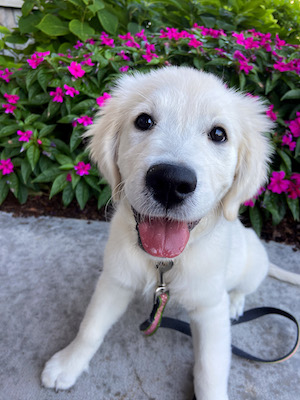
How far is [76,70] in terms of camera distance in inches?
116

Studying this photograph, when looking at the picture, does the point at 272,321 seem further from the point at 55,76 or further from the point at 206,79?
the point at 55,76

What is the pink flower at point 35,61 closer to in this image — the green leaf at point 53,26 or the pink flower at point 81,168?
Answer: the green leaf at point 53,26

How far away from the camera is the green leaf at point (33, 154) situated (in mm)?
3070

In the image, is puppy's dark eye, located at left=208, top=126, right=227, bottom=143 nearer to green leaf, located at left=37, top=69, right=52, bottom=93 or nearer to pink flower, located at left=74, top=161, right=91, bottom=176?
pink flower, located at left=74, top=161, right=91, bottom=176

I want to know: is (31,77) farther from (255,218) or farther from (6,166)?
(255,218)

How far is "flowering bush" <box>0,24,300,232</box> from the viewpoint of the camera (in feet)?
9.70

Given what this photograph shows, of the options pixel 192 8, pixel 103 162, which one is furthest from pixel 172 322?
pixel 192 8

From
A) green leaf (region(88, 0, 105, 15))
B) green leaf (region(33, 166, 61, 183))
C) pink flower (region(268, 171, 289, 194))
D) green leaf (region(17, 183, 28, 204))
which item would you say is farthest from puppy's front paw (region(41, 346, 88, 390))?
green leaf (region(88, 0, 105, 15))

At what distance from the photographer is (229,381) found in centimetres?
185

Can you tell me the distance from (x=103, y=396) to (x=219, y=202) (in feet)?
4.32

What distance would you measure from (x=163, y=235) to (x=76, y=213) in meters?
2.32

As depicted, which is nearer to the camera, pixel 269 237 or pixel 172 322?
pixel 172 322

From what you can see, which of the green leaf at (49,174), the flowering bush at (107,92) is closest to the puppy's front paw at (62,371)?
the flowering bush at (107,92)

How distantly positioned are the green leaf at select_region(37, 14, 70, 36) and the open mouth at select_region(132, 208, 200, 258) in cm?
323
